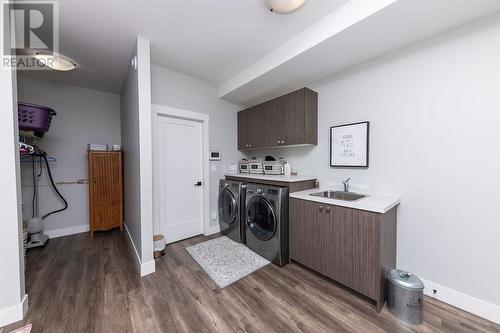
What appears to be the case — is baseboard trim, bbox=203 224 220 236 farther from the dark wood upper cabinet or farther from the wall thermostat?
the dark wood upper cabinet

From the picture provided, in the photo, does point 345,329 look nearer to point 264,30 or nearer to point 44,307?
point 44,307

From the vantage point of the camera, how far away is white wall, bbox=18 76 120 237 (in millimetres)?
2936

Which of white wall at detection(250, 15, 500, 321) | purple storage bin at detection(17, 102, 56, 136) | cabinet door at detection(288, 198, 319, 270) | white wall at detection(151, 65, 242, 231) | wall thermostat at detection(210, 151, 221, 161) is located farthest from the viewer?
wall thermostat at detection(210, 151, 221, 161)

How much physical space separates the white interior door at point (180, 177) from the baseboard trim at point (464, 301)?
2.89m

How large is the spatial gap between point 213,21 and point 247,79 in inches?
36.8

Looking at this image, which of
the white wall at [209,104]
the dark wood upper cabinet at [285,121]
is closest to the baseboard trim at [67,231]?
the white wall at [209,104]

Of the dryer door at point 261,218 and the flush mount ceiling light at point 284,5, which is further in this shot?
the dryer door at point 261,218

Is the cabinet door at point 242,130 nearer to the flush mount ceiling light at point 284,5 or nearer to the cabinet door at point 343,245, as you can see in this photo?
the flush mount ceiling light at point 284,5

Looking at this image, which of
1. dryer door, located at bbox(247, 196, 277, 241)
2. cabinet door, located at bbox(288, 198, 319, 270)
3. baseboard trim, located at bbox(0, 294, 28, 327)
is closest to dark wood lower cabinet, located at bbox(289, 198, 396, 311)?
cabinet door, located at bbox(288, 198, 319, 270)

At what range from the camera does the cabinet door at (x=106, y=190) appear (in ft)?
10.4

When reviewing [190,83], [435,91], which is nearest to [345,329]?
[435,91]

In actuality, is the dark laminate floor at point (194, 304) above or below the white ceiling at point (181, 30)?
below

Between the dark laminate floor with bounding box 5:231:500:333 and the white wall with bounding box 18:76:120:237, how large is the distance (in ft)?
3.68

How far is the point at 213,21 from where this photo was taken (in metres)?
1.80
